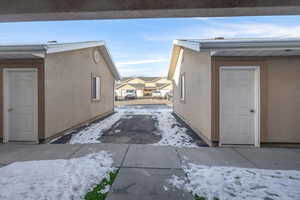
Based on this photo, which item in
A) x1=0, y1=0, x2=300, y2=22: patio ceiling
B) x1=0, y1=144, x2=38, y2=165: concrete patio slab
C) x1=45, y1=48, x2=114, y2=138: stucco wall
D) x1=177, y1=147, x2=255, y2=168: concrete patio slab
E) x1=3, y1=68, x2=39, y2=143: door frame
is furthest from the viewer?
x1=45, y1=48, x2=114, y2=138: stucco wall

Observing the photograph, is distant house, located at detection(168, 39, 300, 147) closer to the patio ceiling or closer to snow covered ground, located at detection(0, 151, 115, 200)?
the patio ceiling

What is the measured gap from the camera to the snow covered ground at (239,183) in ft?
9.43

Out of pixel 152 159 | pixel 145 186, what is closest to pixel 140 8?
pixel 145 186

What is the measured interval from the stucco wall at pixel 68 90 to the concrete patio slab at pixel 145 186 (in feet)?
12.8

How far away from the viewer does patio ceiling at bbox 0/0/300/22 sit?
8.18 ft

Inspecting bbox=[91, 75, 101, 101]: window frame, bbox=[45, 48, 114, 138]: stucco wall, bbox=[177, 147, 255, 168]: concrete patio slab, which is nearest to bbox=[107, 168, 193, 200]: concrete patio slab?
bbox=[177, 147, 255, 168]: concrete patio slab

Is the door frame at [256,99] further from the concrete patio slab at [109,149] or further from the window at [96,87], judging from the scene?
the window at [96,87]

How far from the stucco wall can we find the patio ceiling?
358cm

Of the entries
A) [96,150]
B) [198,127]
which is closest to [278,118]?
[198,127]

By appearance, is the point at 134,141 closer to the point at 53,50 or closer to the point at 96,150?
the point at 96,150

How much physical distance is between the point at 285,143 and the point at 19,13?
723 centimetres

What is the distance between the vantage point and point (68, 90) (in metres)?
7.38

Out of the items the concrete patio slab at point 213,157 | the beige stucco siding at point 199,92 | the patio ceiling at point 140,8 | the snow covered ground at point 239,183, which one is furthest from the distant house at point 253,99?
the patio ceiling at point 140,8

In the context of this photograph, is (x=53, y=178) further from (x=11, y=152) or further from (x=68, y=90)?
(x=68, y=90)
